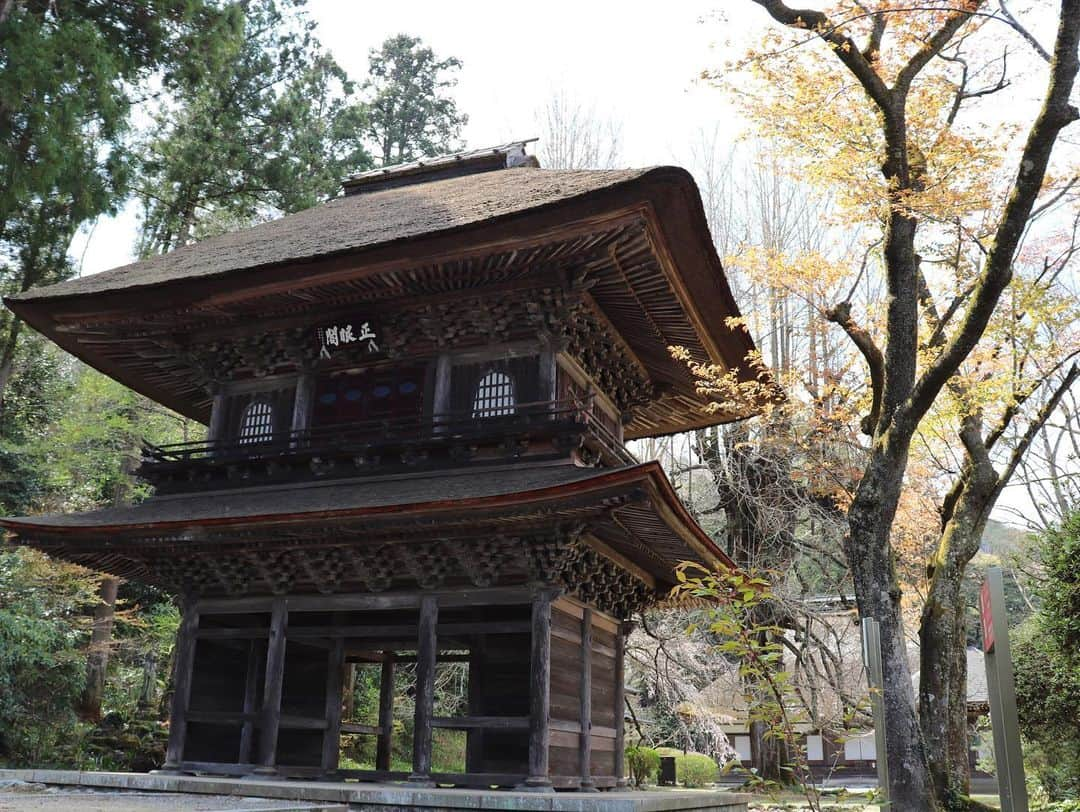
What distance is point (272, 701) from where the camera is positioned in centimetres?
966

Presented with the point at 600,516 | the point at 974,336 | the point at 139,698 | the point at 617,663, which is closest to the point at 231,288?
the point at 600,516

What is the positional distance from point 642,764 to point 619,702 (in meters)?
7.16

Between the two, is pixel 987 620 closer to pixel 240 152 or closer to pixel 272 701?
pixel 272 701

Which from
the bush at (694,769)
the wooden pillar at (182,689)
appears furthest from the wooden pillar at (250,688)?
the bush at (694,769)

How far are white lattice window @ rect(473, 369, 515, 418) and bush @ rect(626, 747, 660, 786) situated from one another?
9.40 meters

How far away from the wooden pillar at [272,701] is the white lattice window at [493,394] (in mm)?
3293

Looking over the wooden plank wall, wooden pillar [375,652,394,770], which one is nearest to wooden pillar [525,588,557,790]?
the wooden plank wall

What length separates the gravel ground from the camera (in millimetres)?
7004

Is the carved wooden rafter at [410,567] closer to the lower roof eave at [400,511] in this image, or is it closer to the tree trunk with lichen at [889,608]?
the lower roof eave at [400,511]

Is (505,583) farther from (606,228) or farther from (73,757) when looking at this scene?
(73,757)

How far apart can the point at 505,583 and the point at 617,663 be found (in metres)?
3.06

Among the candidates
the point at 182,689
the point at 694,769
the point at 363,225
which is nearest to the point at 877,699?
the point at 182,689

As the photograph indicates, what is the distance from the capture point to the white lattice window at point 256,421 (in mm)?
11273

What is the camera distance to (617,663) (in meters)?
11.4
